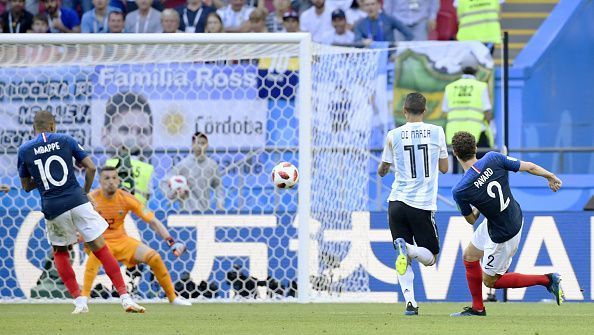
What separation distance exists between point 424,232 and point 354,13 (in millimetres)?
7819

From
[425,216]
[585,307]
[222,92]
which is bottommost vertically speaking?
[585,307]

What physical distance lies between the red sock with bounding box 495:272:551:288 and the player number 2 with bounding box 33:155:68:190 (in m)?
3.70

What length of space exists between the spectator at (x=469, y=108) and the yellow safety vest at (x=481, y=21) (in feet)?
2.97

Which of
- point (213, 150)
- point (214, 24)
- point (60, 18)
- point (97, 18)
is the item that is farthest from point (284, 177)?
point (60, 18)

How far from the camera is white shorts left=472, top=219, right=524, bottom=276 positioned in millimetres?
10305

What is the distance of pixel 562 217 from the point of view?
14.0 meters

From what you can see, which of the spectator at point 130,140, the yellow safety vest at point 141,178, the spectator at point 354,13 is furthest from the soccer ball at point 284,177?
the spectator at point 354,13

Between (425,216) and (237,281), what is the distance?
3.84m

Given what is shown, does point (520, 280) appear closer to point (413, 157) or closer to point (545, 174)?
point (545, 174)

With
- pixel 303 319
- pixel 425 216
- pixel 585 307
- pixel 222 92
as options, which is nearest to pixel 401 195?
pixel 425 216

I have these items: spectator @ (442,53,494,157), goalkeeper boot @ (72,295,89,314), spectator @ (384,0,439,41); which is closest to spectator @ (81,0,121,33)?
spectator @ (384,0,439,41)

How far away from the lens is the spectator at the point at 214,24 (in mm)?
16828

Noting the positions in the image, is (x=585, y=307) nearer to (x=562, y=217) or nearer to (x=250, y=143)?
(x=562, y=217)

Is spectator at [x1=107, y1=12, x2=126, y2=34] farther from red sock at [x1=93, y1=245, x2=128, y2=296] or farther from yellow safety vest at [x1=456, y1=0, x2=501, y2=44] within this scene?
red sock at [x1=93, y1=245, x2=128, y2=296]
